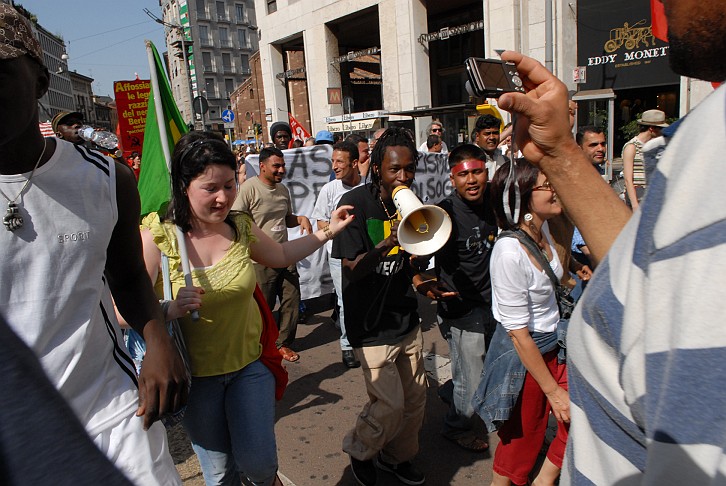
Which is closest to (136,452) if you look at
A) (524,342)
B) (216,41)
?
(524,342)

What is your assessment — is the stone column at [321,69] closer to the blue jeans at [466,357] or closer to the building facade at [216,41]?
the blue jeans at [466,357]

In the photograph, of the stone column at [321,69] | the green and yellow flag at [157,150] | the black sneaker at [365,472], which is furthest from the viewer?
the stone column at [321,69]

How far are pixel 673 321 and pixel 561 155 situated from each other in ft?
3.07

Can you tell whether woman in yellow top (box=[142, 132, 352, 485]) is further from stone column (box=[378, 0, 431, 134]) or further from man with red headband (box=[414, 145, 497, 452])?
stone column (box=[378, 0, 431, 134])

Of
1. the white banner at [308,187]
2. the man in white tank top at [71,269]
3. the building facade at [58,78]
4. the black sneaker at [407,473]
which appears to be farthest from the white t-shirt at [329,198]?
the building facade at [58,78]

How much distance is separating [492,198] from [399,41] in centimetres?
2119

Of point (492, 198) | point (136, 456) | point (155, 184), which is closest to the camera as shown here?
point (136, 456)

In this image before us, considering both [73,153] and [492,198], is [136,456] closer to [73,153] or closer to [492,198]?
[73,153]

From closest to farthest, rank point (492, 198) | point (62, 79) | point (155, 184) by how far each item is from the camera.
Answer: point (155, 184) → point (492, 198) → point (62, 79)

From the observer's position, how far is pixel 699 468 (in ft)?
2.01

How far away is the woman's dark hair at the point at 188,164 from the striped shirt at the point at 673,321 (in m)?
2.12

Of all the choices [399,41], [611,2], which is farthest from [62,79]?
[611,2]

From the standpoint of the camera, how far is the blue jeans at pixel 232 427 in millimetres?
2432

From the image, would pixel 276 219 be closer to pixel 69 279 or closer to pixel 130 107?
pixel 69 279
